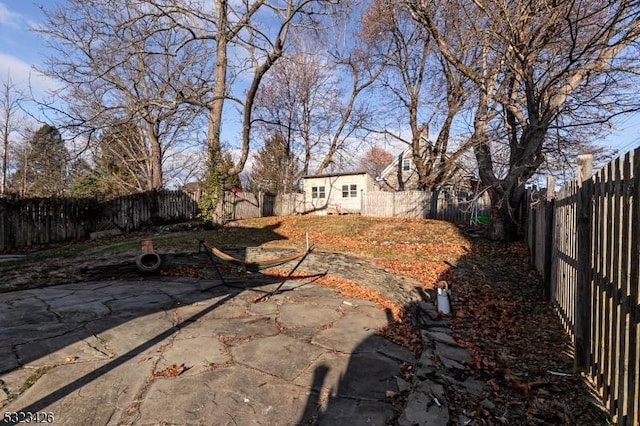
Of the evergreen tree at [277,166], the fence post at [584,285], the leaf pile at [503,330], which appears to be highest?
the evergreen tree at [277,166]

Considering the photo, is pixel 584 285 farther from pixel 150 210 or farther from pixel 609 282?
pixel 150 210

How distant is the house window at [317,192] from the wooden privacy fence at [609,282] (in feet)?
69.3

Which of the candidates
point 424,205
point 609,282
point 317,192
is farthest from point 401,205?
point 609,282

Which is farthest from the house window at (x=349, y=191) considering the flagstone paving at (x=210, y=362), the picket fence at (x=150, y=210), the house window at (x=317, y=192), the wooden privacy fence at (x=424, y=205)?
the flagstone paving at (x=210, y=362)

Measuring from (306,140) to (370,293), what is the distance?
23.8 m

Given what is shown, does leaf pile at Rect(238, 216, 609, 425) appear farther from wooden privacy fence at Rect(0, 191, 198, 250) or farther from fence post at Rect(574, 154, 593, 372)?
wooden privacy fence at Rect(0, 191, 198, 250)

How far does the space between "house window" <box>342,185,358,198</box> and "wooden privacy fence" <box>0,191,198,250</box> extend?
37.0ft

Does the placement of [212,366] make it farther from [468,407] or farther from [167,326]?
[468,407]

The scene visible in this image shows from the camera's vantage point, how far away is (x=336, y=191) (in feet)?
79.9

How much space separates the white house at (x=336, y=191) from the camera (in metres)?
23.9

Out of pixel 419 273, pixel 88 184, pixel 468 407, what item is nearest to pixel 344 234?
pixel 419 273

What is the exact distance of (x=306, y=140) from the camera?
28344mm

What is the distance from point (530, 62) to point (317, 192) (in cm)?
1915

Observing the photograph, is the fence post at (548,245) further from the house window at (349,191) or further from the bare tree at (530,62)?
the house window at (349,191)
